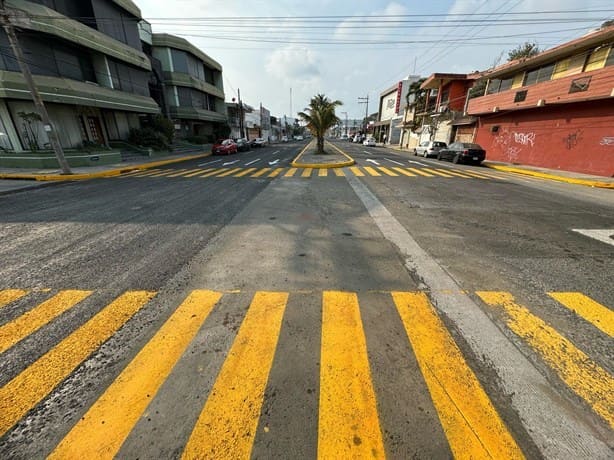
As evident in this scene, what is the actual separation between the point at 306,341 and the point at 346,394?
2.06 feet

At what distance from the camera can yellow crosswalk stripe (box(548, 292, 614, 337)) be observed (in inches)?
103

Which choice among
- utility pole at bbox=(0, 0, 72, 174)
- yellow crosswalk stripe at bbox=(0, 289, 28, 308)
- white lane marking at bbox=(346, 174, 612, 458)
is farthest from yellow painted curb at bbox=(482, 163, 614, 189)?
utility pole at bbox=(0, 0, 72, 174)

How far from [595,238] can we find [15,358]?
8850mm

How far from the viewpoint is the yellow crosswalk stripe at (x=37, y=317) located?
2.47 m

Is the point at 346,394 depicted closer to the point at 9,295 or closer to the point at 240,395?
the point at 240,395

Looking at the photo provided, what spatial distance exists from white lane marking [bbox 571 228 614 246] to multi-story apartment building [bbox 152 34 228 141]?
35.6 m

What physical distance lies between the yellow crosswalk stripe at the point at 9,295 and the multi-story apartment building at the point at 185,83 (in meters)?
32.9

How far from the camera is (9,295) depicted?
3.14m

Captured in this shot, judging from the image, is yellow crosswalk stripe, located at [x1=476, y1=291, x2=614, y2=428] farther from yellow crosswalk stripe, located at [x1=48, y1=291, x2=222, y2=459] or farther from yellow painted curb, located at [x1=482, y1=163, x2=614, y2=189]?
yellow painted curb, located at [x1=482, y1=163, x2=614, y2=189]

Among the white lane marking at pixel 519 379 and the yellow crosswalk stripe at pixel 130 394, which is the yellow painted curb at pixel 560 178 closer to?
the white lane marking at pixel 519 379

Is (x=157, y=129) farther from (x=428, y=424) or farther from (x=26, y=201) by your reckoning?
(x=428, y=424)

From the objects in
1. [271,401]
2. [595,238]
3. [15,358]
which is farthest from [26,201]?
[595,238]

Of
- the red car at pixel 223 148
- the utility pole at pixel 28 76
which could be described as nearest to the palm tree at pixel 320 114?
the red car at pixel 223 148

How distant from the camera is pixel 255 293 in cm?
314
